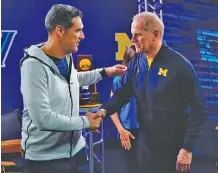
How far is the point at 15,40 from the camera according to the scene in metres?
1.54

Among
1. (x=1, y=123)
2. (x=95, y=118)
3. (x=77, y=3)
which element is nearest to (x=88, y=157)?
(x=95, y=118)

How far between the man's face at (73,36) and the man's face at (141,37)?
26 centimetres

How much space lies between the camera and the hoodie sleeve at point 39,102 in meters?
1.38

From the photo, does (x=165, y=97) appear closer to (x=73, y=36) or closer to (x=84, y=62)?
(x=84, y=62)

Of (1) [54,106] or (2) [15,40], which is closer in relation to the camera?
(1) [54,106]

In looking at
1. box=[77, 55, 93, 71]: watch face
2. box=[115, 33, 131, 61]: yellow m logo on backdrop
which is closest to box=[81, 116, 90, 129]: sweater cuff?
box=[77, 55, 93, 71]: watch face

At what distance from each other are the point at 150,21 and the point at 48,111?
2.08ft

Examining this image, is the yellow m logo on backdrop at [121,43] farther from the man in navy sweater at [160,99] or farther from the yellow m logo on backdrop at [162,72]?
the yellow m logo on backdrop at [162,72]

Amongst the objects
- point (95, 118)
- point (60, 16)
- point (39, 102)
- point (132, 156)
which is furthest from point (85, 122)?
point (60, 16)

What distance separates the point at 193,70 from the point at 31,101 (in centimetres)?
78

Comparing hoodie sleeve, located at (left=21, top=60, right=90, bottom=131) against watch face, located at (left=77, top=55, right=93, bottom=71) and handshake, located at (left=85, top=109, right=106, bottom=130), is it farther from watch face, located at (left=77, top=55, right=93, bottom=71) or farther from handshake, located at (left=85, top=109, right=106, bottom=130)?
watch face, located at (left=77, top=55, right=93, bottom=71)

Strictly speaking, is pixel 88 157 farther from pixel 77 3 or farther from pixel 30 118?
pixel 77 3

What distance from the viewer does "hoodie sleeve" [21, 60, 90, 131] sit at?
138cm

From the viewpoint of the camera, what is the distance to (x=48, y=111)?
1.38m
